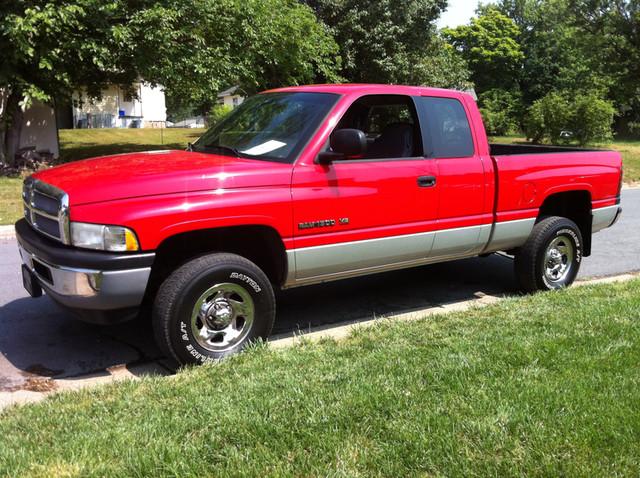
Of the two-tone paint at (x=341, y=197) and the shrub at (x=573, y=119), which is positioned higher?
the shrub at (x=573, y=119)

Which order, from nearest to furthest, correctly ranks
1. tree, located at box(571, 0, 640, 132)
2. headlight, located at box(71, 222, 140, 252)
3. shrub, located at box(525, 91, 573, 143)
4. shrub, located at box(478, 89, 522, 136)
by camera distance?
headlight, located at box(71, 222, 140, 252) → shrub, located at box(525, 91, 573, 143) → tree, located at box(571, 0, 640, 132) → shrub, located at box(478, 89, 522, 136)

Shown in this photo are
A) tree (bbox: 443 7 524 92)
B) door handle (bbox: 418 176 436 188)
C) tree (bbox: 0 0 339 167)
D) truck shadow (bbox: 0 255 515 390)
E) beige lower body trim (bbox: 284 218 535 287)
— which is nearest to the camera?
truck shadow (bbox: 0 255 515 390)

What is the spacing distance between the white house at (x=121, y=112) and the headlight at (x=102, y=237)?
134 feet

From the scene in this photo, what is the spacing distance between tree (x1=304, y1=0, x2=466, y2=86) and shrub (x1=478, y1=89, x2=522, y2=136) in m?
15.1

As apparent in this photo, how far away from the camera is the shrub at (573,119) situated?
28500 mm

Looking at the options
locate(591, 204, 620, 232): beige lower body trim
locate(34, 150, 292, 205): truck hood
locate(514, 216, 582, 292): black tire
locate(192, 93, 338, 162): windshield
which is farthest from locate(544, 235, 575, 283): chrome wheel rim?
locate(34, 150, 292, 205): truck hood

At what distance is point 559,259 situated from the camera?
638cm

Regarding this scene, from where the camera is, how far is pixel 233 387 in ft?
12.1

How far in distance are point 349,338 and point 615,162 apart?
3.85 meters

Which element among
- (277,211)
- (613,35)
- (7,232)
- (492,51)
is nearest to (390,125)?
(277,211)

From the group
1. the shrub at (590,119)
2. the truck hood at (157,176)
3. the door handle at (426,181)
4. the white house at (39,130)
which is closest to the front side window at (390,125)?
the door handle at (426,181)

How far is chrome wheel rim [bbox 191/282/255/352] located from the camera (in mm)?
4206

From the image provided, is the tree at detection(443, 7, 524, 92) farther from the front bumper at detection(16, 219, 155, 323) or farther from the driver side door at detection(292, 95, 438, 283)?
the front bumper at detection(16, 219, 155, 323)

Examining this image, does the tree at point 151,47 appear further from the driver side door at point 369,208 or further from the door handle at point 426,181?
the door handle at point 426,181
